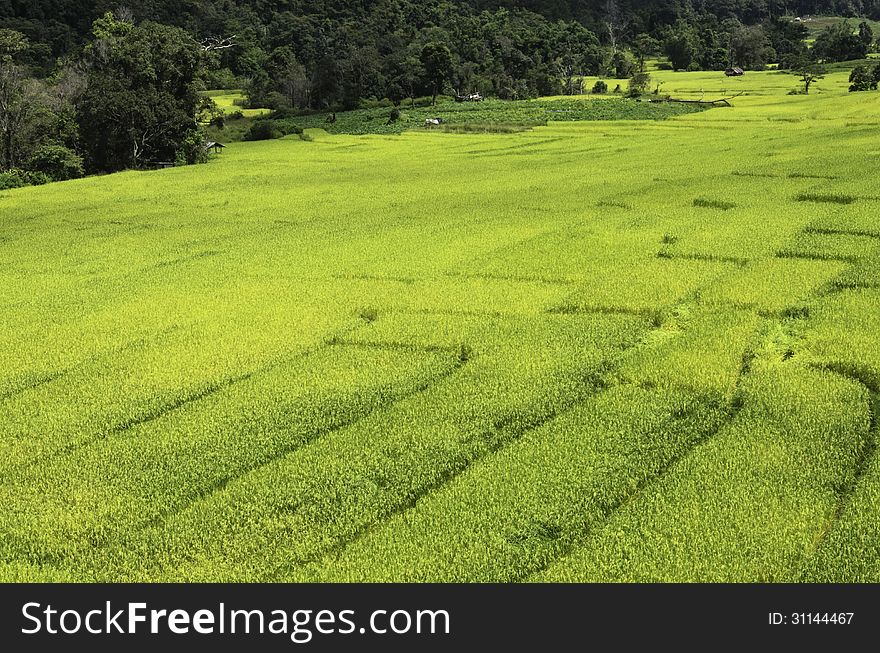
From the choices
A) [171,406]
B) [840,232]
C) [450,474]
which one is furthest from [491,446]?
[840,232]

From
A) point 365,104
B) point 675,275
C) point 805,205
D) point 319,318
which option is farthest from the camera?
point 365,104

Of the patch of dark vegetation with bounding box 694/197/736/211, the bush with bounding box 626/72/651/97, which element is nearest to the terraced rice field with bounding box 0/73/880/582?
the patch of dark vegetation with bounding box 694/197/736/211

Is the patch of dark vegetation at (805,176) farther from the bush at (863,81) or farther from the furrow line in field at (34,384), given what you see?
the bush at (863,81)

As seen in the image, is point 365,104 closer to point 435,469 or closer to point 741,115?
point 741,115

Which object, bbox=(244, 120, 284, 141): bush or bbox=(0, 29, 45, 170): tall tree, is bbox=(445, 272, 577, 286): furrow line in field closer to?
bbox=(0, 29, 45, 170): tall tree

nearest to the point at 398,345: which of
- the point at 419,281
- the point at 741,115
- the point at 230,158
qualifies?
the point at 419,281

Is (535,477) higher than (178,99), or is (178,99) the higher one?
(178,99)
